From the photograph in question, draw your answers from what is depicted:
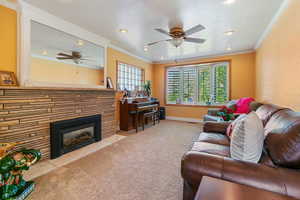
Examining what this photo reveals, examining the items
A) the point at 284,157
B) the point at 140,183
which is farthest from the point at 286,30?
the point at 140,183

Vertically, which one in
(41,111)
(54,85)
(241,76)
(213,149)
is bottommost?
(213,149)

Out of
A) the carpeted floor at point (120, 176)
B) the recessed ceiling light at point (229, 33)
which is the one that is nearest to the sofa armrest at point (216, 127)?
the carpeted floor at point (120, 176)

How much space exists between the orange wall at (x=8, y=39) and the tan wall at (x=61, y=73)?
24 centimetres

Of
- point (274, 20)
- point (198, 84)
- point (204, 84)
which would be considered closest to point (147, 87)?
point (198, 84)

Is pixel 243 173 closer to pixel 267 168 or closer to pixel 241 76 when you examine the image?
pixel 267 168

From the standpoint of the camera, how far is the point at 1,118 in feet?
6.18

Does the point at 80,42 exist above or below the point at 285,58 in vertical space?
above

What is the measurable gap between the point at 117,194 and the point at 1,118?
195cm

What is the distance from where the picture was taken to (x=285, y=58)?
2086mm

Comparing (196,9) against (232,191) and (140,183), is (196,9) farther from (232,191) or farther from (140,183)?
(140,183)

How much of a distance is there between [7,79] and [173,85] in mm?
4947

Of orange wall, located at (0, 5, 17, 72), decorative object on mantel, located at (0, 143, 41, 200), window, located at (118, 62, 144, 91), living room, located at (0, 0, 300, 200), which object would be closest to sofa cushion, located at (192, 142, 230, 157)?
living room, located at (0, 0, 300, 200)

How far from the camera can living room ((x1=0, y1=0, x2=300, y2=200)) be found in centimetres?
105

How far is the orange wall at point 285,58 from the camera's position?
A: 177 centimetres
